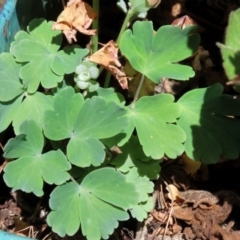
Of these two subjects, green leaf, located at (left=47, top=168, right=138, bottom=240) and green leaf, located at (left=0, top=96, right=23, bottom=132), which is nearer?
green leaf, located at (left=47, top=168, right=138, bottom=240)

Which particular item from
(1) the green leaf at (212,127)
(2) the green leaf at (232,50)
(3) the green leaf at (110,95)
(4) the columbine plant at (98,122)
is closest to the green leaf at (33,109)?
(4) the columbine plant at (98,122)

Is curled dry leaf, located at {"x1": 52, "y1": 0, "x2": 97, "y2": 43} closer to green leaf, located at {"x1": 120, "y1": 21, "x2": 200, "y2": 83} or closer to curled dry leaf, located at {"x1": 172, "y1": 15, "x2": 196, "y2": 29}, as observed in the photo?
green leaf, located at {"x1": 120, "y1": 21, "x2": 200, "y2": 83}

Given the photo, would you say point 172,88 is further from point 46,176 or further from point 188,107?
point 46,176

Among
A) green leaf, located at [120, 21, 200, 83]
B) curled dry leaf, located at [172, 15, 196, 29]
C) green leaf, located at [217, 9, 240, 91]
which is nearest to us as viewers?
green leaf, located at [217, 9, 240, 91]

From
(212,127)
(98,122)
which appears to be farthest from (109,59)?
(212,127)

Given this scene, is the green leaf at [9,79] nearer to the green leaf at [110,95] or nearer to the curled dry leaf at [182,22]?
the green leaf at [110,95]

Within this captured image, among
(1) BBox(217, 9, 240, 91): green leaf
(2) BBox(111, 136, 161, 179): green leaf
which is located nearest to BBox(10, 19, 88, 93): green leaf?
(2) BBox(111, 136, 161, 179): green leaf

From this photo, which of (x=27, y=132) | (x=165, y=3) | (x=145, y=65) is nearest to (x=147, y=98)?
(x=145, y=65)
